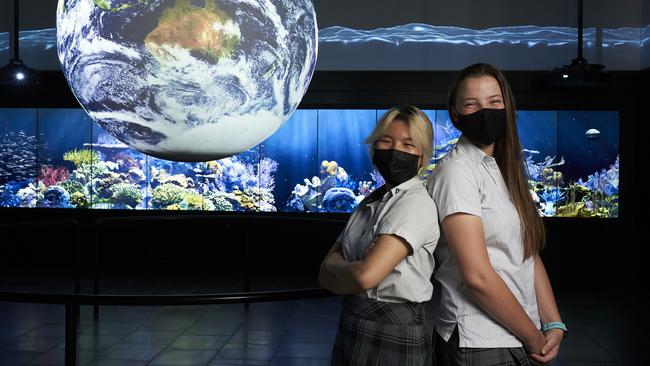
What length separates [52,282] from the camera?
8750 millimetres

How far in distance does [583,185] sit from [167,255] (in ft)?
19.1

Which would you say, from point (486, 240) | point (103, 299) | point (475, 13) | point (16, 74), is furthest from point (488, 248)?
point (475, 13)

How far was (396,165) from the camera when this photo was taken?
2.14m

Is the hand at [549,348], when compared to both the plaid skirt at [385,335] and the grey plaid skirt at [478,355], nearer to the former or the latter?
the grey plaid skirt at [478,355]

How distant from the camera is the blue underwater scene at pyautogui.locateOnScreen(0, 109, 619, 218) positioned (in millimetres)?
9203

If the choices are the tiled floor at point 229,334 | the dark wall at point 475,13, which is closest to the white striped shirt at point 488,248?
the tiled floor at point 229,334

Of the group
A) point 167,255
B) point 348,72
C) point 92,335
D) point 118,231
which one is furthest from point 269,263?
point 92,335

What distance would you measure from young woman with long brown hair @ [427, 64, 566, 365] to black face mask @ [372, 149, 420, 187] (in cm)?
7

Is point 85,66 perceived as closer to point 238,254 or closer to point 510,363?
point 510,363

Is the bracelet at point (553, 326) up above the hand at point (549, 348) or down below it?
above

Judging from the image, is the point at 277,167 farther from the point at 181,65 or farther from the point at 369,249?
the point at 369,249

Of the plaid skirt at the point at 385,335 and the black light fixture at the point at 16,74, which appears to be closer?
the plaid skirt at the point at 385,335

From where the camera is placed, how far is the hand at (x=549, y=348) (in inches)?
81.2

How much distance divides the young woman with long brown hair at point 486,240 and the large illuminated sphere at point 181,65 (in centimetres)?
170
